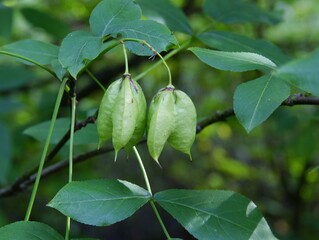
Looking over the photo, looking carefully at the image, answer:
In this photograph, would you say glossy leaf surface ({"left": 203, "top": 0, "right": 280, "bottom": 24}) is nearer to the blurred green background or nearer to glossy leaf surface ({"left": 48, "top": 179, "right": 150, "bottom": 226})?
the blurred green background

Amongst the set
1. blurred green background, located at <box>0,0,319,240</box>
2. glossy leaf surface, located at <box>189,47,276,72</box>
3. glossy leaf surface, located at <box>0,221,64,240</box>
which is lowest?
blurred green background, located at <box>0,0,319,240</box>

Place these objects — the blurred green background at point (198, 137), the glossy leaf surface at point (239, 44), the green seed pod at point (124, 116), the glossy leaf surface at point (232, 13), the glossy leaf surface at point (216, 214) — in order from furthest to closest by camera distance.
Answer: the blurred green background at point (198, 137)
the glossy leaf surface at point (232, 13)
the glossy leaf surface at point (239, 44)
the glossy leaf surface at point (216, 214)
the green seed pod at point (124, 116)

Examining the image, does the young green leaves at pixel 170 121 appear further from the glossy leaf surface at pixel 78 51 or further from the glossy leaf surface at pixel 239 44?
the glossy leaf surface at pixel 239 44

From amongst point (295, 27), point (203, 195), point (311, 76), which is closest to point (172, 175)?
point (295, 27)

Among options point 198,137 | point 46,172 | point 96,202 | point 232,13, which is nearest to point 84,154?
point 46,172

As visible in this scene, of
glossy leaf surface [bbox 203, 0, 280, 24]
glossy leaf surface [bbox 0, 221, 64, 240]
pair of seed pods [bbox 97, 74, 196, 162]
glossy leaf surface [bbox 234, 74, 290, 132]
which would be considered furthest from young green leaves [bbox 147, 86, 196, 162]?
glossy leaf surface [bbox 203, 0, 280, 24]

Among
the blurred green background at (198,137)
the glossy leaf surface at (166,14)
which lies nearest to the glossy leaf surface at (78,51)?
the glossy leaf surface at (166,14)

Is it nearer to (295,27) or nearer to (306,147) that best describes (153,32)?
(306,147)

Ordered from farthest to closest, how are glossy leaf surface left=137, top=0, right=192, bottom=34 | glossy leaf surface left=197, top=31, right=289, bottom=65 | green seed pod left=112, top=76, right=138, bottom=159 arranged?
glossy leaf surface left=137, top=0, right=192, bottom=34 → glossy leaf surface left=197, top=31, right=289, bottom=65 → green seed pod left=112, top=76, right=138, bottom=159
